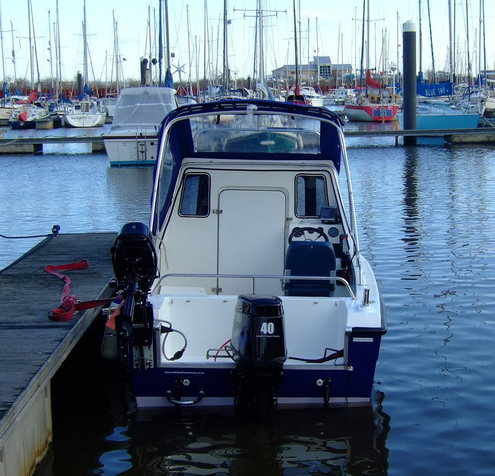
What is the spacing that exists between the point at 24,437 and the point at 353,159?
95.3ft

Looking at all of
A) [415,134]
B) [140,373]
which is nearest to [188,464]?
[140,373]

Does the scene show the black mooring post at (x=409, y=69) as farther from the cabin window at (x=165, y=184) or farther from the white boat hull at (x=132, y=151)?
the cabin window at (x=165, y=184)

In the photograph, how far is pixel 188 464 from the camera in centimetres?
740

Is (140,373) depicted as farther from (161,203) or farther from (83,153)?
(83,153)

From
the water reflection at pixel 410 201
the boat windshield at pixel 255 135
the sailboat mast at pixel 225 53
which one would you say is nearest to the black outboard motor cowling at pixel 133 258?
A: the boat windshield at pixel 255 135

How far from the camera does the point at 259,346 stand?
7.14 m

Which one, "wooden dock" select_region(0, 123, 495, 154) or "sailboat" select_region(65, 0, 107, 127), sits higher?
"sailboat" select_region(65, 0, 107, 127)

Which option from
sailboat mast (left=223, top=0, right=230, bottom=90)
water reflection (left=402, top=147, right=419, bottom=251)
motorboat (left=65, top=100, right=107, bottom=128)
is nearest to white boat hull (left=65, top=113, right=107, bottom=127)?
motorboat (left=65, top=100, right=107, bottom=128)

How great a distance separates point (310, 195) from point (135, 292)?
12.3 feet

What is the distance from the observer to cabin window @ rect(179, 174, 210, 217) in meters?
10.6

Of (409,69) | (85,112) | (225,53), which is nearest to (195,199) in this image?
(409,69)

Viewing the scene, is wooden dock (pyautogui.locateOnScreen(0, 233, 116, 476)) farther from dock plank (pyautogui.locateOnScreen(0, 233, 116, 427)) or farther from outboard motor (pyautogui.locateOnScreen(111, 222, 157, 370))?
outboard motor (pyautogui.locateOnScreen(111, 222, 157, 370))

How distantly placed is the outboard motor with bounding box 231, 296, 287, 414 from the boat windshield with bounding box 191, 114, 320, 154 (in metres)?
3.29

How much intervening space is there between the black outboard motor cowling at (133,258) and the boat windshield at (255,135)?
8.97 feet
